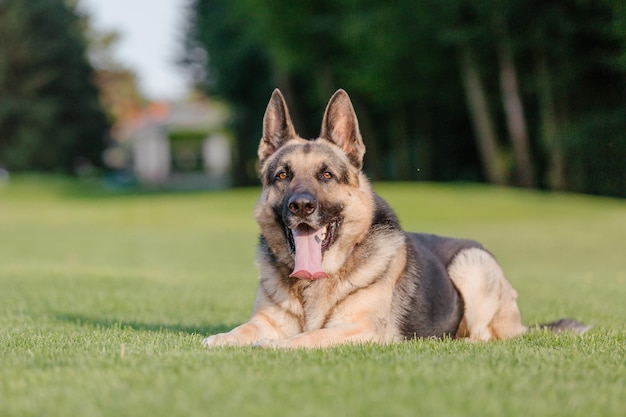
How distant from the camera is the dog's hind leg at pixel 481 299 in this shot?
25.7 feet

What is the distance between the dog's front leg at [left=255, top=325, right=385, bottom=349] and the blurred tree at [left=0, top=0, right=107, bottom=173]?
6700cm

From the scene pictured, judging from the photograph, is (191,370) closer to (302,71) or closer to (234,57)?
(302,71)

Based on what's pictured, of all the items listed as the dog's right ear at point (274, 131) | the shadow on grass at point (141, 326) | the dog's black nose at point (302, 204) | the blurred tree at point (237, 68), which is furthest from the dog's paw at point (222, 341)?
the blurred tree at point (237, 68)

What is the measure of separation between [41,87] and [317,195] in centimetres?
6937

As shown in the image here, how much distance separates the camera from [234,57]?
184 ft

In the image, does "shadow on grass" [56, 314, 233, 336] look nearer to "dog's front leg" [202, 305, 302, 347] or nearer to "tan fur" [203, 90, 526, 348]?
"dog's front leg" [202, 305, 302, 347]

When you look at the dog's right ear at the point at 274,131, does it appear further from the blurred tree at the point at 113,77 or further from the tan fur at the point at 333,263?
the blurred tree at the point at 113,77

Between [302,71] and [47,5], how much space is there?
30.1 m

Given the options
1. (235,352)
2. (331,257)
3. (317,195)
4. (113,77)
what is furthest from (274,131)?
(113,77)

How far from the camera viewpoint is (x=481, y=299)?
25.8ft

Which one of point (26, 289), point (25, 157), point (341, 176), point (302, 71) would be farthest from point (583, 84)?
point (25, 157)

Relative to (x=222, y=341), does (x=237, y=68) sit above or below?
above

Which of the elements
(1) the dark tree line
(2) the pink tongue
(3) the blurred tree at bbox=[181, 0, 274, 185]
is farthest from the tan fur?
(3) the blurred tree at bbox=[181, 0, 274, 185]

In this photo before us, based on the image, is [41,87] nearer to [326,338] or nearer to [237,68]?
[237,68]
